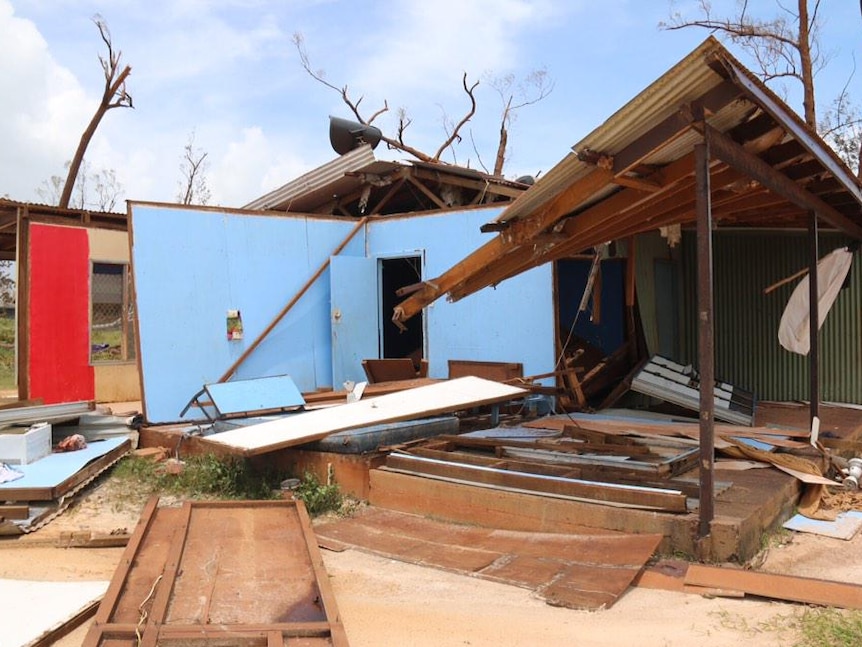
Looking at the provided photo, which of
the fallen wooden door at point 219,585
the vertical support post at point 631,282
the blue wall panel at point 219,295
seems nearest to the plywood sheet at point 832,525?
the fallen wooden door at point 219,585

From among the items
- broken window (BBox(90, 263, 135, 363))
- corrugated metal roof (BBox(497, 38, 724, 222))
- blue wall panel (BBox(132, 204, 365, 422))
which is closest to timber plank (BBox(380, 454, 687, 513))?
corrugated metal roof (BBox(497, 38, 724, 222))

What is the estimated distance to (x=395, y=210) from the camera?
1362 cm

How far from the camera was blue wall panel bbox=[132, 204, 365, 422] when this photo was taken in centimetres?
873

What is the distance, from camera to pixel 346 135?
13.6 m

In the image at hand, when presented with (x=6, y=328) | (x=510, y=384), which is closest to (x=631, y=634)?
(x=510, y=384)

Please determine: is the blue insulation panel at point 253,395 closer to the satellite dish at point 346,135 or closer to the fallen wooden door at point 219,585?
the fallen wooden door at point 219,585

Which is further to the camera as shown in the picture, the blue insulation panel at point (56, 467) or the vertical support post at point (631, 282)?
the vertical support post at point (631, 282)

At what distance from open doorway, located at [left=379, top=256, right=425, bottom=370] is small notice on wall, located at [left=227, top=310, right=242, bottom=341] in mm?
2539

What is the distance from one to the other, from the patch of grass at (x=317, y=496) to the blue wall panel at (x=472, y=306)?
370cm

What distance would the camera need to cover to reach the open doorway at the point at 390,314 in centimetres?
1173

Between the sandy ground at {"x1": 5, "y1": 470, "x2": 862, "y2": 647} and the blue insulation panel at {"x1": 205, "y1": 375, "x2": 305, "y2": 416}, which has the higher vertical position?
the blue insulation panel at {"x1": 205, "y1": 375, "x2": 305, "y2": 416}

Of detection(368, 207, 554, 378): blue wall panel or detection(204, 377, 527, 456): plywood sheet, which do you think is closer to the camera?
detection(204, 377, 527, 456): plywood sheet

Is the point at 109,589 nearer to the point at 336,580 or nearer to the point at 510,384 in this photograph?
the point at 336,580

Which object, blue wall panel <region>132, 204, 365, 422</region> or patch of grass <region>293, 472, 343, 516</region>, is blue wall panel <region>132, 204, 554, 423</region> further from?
patch of grass <region>293, 472, 343, 516</region>
